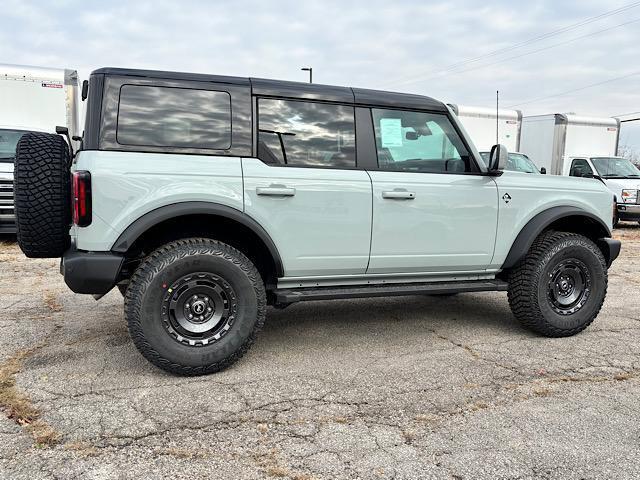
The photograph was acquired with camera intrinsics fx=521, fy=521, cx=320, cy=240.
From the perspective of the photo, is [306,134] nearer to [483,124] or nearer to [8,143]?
[8,143]

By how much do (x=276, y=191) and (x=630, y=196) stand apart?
12.2 m

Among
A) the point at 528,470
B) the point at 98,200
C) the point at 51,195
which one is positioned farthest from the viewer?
the point at 51,195

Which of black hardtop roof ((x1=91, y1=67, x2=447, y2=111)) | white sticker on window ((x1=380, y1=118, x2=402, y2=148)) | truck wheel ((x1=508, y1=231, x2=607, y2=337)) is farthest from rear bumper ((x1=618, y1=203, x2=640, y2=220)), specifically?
white sticker on window ((x1=380, y1=118, x2=402, y2=148))

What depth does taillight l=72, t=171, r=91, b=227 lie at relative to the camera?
10.2 ft

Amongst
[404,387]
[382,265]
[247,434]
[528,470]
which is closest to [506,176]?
[382,265]

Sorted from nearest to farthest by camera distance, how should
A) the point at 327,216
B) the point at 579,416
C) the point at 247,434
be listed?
1. the point at 247,434
2. the point at 579,416
3. the point at 327,216

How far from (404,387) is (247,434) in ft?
3.55

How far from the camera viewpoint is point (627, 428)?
110 inches

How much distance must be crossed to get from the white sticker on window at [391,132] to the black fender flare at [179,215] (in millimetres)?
1203

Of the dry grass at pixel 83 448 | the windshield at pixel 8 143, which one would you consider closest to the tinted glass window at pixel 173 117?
the dry grass at pixel 83 448

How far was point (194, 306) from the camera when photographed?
11.0 feet

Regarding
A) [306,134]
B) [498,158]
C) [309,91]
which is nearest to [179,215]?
[306,134]

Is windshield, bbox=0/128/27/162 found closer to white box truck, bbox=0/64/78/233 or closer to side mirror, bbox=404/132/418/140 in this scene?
white box truck, bbox=0/64/78/233

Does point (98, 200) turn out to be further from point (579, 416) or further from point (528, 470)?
point (579, 416)
